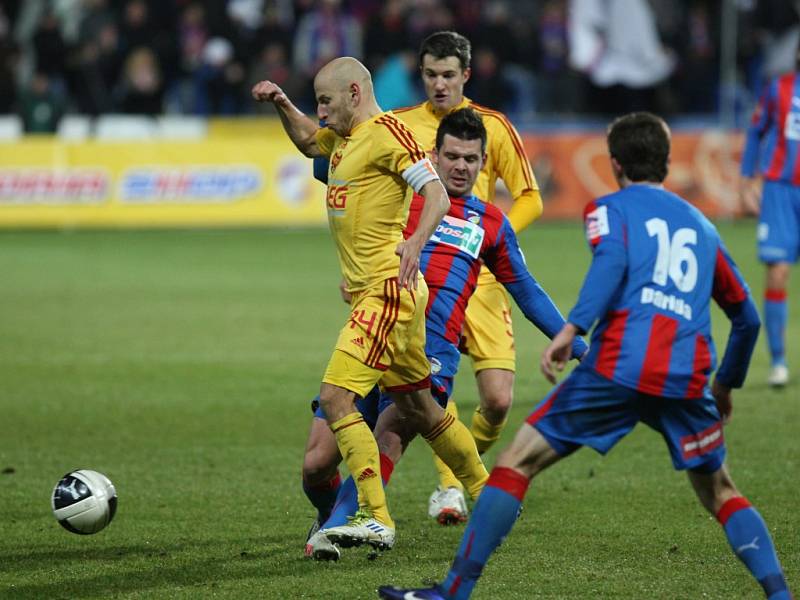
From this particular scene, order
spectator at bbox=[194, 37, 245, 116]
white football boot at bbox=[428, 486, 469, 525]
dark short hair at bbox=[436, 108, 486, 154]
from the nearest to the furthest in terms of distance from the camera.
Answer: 1. dark short hair at bbox=[436, 108, 486, 154]
2. white football boot at bbox=[428, 486, 469, 525]
3. spectator at bbox=[194, 37, 245, 116]

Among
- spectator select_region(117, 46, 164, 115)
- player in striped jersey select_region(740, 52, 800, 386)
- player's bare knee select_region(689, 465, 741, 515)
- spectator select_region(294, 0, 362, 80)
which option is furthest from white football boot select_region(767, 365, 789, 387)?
spectator select_region(117, 46, 164, 115)

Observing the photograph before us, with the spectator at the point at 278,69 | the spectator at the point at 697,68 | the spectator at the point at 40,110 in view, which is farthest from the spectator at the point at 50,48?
the spectator at the point at 697,68

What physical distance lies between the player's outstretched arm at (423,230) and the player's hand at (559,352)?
91 cm

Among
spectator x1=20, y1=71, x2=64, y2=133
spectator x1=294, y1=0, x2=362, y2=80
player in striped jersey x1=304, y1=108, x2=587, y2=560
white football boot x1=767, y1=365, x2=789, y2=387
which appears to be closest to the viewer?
player in striped jersey x1=304, y1=108, x2=587, y2=560

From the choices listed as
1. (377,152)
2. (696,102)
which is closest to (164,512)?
(377,152)

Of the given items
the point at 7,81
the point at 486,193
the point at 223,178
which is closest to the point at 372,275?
the point at 486,193

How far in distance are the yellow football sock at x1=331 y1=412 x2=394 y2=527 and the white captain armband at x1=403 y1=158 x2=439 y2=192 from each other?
956 millimetres

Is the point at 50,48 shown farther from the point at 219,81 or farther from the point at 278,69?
the point at 278,69

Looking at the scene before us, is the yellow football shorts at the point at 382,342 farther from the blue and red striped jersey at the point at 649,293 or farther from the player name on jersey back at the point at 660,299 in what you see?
the player name on jersey back at the point at 660,299

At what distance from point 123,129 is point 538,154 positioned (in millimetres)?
6635

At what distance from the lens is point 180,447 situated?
8.48 meters

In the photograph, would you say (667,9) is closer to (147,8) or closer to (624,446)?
(147,8)

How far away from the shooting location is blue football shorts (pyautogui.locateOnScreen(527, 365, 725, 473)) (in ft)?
16.0

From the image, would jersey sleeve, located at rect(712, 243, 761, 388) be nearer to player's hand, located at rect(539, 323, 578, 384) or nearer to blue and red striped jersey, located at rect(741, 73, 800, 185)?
player's hand, located at rect(539, 323, 578, 384)
